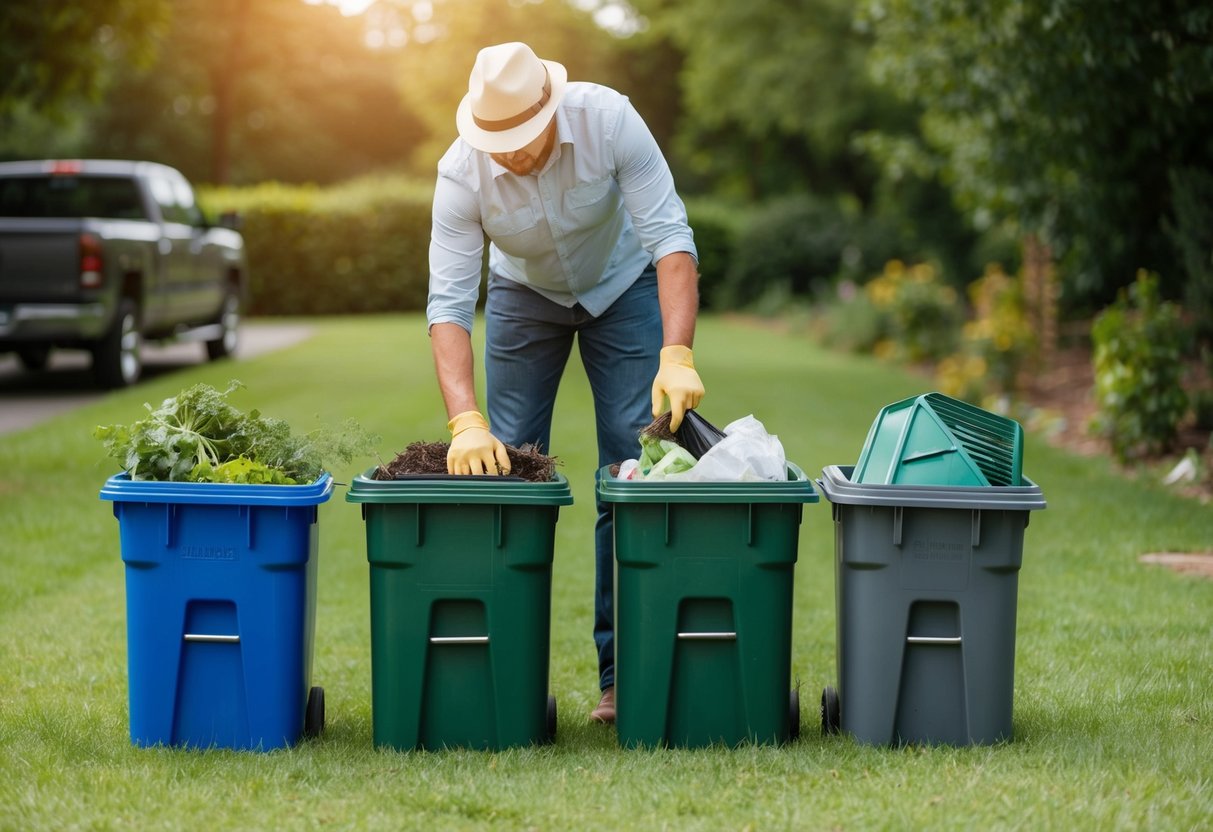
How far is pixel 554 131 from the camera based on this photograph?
421 centimetres

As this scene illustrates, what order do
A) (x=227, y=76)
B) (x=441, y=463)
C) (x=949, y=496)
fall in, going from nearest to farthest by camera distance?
(x=949, y=496)
(x=441, y=463)
(x=227, y=76)

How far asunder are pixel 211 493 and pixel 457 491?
69 cm

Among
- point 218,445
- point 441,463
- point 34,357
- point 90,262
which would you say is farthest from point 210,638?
point 34,357

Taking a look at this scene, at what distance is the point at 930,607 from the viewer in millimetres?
3922

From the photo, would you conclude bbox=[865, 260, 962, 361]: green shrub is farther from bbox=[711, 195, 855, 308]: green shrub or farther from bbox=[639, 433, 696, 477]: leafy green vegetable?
bbox=[639, 433, 696, 477]: leafy green vegetable

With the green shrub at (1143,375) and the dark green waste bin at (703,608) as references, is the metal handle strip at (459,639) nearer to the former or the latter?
the dark green waste bin at (703,608)

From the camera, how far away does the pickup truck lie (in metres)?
11.6

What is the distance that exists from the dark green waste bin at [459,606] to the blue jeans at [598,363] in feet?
2.03

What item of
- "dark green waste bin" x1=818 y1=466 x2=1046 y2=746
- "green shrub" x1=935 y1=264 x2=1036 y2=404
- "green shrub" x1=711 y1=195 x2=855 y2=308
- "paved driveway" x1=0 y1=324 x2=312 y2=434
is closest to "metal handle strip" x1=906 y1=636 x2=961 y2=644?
"dark green waste bin" x1=818 y1=466 x2=1046 y2=746

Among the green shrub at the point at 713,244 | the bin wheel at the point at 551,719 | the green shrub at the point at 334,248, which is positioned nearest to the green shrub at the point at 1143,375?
the bin wheel at the point at 551,719

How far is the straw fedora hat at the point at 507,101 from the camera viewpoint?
4.00 metres

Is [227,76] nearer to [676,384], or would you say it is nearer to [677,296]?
[677,296]

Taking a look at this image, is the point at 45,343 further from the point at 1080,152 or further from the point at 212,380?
the point at 1080,152

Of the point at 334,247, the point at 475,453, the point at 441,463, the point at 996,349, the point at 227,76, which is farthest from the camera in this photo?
the point at 227,76
